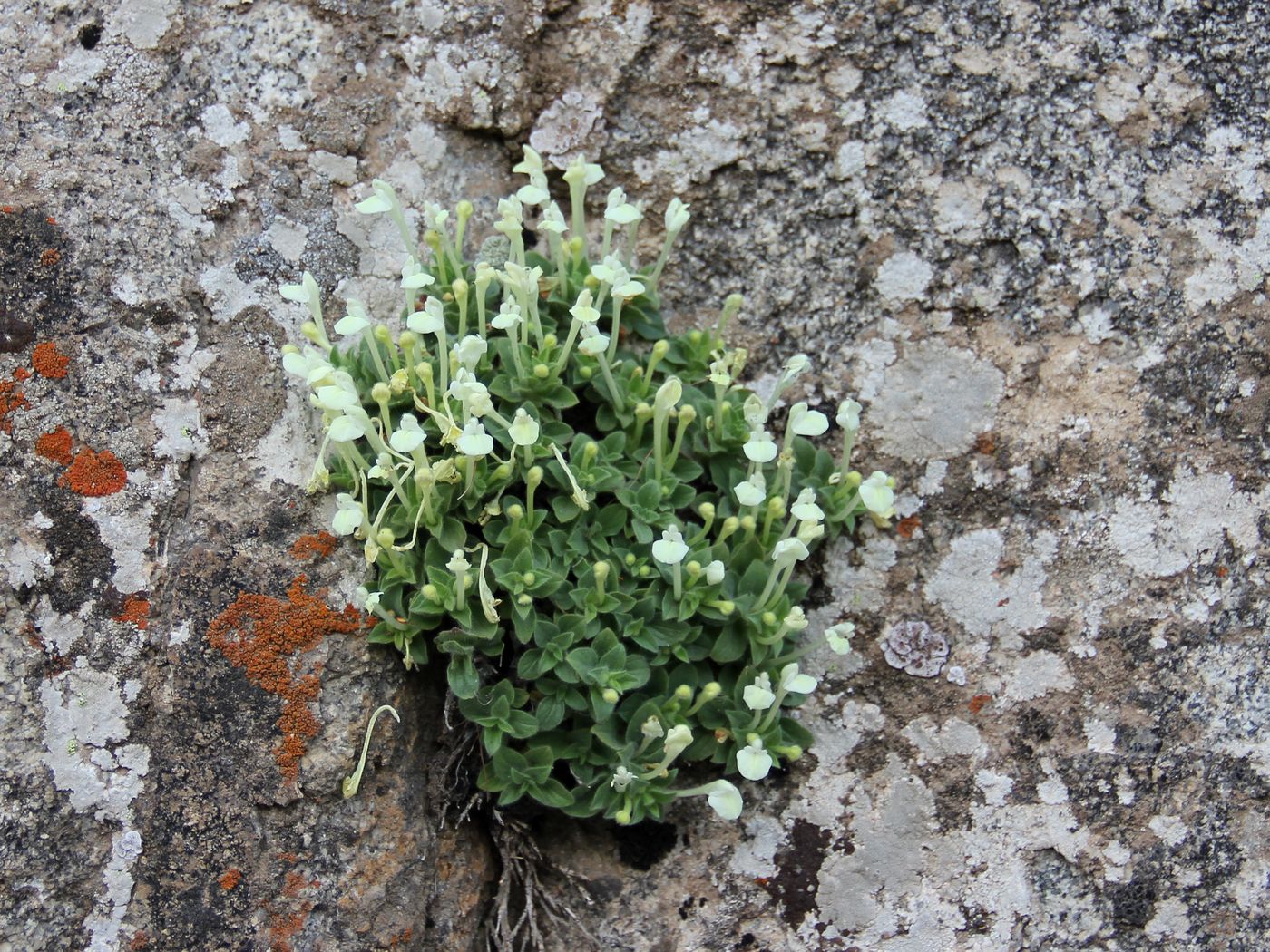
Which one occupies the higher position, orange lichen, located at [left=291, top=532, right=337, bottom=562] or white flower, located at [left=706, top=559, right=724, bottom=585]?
orange lichen, located at [left=291, top=532, right=337, bottom=562]

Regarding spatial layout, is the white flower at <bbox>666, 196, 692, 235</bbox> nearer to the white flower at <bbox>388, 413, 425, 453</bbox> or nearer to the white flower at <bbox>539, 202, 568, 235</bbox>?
the white flower at <bbox>539, 202, 568, 235</bbox>

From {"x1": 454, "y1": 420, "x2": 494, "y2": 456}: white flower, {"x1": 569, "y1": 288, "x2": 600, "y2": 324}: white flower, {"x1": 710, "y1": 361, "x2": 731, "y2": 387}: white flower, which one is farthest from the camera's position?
{"x1": 710, "y1": 361, "x2": 731, "y2": 387}: white flower

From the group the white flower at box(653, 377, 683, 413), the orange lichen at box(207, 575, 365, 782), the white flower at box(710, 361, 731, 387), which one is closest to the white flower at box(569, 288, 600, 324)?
the white flower at box(653, 377, 683, 413)

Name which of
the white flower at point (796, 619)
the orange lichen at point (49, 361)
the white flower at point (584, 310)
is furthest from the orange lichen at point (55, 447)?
the white flower at point (796, 619)

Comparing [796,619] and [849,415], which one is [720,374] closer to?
[849,415]

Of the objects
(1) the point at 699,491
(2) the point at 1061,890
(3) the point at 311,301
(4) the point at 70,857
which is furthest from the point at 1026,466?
(4) the point at 70,857

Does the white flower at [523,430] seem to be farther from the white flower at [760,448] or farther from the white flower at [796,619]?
the white flower at [796,619]

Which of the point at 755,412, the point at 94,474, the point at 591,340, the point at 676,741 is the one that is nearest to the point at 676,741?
the point at 676,741
